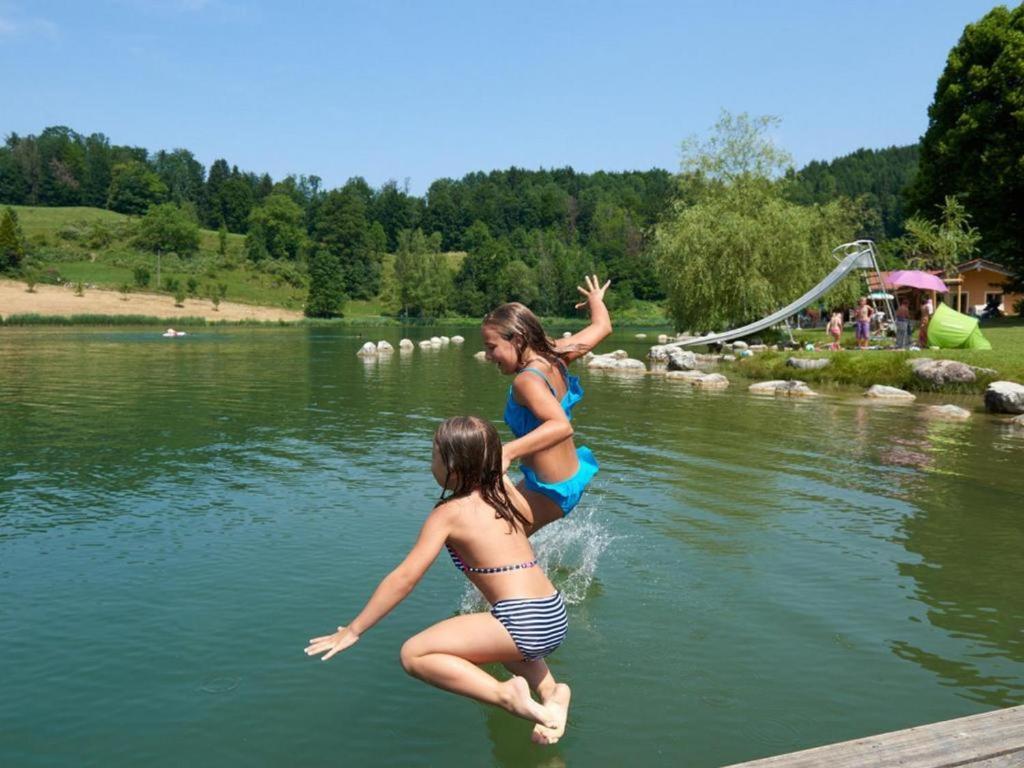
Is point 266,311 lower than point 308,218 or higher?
lower

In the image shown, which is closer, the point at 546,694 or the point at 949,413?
the point at 546,694

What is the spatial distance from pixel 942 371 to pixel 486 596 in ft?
86.9

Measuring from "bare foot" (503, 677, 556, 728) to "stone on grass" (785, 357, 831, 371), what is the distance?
97.0ft

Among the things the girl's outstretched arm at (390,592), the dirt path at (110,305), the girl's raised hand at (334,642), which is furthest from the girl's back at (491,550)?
the dirt path at (110,305)

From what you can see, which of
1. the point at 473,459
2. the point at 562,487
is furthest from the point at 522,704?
→ the point at 562,487

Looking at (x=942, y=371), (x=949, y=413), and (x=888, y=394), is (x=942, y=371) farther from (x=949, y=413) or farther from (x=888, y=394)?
(x=949, y=413)

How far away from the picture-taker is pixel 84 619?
7.20 m

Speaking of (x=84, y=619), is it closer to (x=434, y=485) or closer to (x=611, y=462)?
(x=434, y=485)

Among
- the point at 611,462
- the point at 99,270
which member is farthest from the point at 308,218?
the point at 611,462

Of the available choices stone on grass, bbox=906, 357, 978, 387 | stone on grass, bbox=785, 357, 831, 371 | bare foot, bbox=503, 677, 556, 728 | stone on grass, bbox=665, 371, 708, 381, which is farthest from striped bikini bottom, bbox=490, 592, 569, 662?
stone on grass, bbox=785, 357, 831, 371

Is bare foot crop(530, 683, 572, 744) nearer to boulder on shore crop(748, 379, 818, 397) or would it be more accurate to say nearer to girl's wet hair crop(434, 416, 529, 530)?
girl's wet hair crop(434, 416, 529, 530)

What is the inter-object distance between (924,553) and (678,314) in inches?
1569

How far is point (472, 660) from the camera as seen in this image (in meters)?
4.73

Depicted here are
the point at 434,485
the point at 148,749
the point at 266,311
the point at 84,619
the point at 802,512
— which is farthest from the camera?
the point at 266,311
